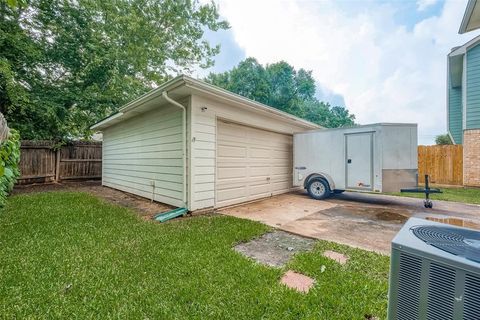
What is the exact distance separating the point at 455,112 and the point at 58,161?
1989 cm

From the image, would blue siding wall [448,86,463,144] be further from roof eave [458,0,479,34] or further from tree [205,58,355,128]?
roof eave [458,0,479,34]

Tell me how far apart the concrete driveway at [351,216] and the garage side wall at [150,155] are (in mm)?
1620

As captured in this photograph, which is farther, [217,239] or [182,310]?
[217,239]

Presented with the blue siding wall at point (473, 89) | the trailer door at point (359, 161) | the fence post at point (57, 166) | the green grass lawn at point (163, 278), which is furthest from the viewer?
the fence post at point (57, 166)

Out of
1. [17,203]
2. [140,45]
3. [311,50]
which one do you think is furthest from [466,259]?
[140,45]

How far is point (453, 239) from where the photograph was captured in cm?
109

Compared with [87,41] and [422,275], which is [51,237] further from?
[87,41]

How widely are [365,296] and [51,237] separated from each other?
407 cm

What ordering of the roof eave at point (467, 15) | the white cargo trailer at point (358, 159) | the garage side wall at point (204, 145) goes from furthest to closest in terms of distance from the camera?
the white cargo trailer at point (358, 159), the garage side wall at point (204, 145), the roof eave at point (467, 15)

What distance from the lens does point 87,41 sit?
1023 cm

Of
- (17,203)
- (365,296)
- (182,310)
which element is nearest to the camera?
(182,310)

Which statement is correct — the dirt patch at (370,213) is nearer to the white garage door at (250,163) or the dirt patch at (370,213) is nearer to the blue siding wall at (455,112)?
the white garage door at (250,163)

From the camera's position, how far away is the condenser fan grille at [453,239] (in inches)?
36.6

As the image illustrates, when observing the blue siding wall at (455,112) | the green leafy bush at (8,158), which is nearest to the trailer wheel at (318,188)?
the green leafy bush at (8,158)
